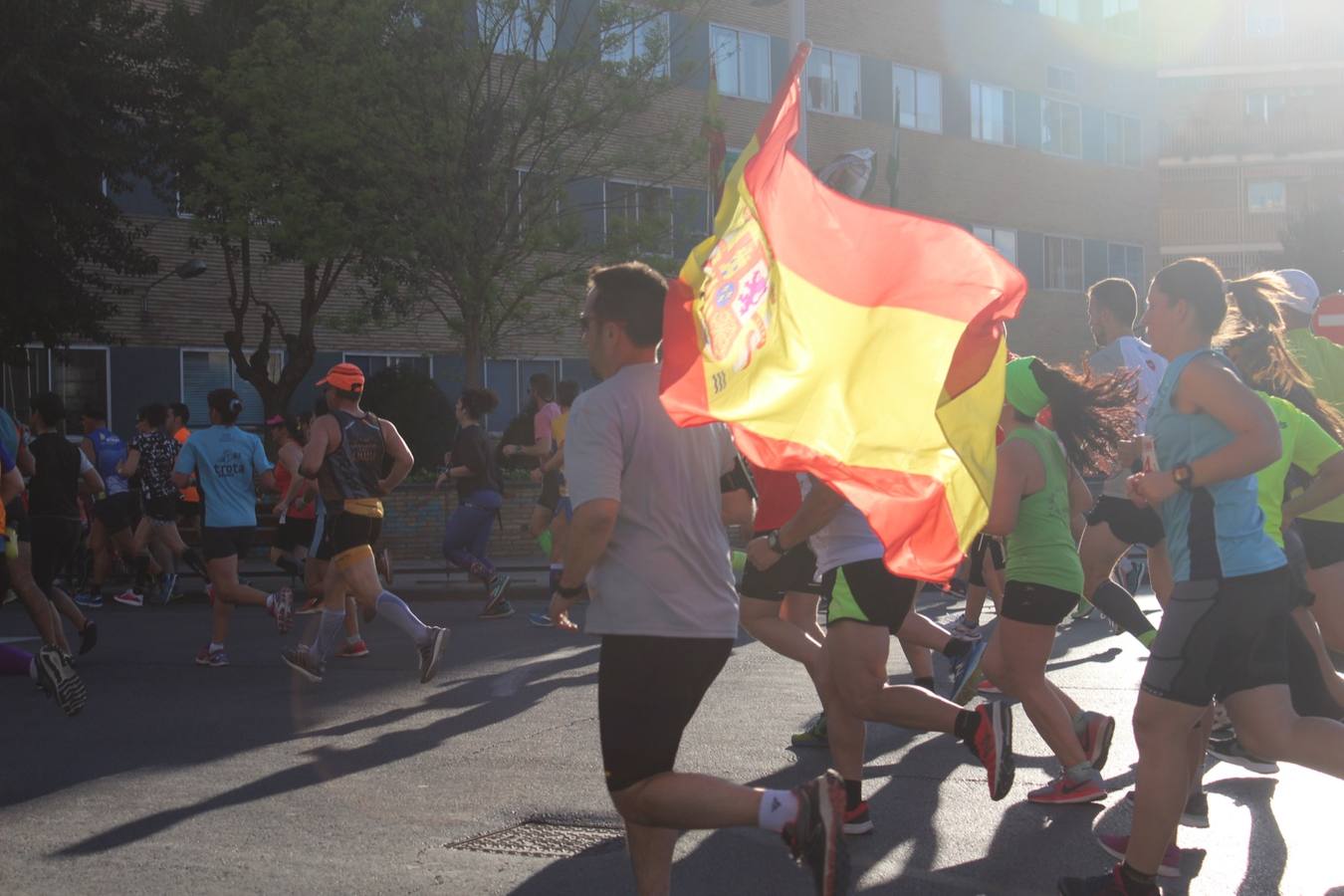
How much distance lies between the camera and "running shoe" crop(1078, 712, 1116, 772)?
638cm

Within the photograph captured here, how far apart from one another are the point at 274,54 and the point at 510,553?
7.13 meters

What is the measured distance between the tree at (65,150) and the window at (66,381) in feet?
8.48

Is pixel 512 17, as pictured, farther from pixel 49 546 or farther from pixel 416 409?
pixel 49 546

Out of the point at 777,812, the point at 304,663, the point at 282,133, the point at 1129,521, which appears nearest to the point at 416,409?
the point at 282,133

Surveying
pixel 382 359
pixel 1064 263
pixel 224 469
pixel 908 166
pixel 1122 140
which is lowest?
pixel 224 469

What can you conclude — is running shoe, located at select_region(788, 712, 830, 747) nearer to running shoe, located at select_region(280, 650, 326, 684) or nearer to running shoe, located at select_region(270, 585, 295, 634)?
running shoe, located at select_region(280, 650, 326, 684)

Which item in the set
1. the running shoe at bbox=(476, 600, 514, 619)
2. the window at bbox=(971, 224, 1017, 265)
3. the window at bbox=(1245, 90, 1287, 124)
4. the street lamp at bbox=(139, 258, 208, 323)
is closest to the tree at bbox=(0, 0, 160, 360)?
the street lamp at bbox=(139, 258, 208, 323)

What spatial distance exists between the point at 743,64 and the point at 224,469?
23817 millimetres

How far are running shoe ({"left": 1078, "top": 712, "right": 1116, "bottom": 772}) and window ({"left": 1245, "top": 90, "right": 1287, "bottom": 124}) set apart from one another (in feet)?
176

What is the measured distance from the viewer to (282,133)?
22062 mm

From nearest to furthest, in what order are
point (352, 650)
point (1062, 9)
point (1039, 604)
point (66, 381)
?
point (1039, 604) → point (352, 650) → point (66, 381) → point (1062, 9)

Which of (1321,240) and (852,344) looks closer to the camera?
(852,344)

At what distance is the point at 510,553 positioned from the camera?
21.0 m

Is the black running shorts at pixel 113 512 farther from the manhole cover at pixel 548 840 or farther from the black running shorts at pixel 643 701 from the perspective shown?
the black running shorts at pixel 643 701
